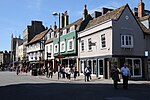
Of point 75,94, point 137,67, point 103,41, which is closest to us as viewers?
point 75,94

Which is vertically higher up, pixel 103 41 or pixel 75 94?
pixel 103 41

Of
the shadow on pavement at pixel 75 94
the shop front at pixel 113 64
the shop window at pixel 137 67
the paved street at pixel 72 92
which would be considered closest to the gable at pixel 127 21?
the shop front at pixel 113 64

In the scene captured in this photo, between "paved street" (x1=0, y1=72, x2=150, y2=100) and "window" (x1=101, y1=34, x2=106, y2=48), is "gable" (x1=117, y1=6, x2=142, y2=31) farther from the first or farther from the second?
"paved street" (x1=0, y1=72, x2=150, y2=100)

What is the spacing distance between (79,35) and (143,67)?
10654 mm

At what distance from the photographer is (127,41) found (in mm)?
29641

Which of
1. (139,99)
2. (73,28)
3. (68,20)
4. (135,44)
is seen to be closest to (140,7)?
(135,44)

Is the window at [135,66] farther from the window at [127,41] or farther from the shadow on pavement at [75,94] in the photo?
the shadow on pavement at [75,94]

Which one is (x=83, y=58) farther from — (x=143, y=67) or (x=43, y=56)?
(x=43, y=56)

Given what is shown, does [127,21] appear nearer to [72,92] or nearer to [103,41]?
[103,41]

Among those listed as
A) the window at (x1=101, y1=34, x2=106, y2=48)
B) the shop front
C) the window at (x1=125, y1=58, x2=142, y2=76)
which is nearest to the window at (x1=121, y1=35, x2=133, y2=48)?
the shop front

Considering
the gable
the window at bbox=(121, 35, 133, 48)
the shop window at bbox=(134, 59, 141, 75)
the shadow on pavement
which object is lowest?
the shadow on pavement

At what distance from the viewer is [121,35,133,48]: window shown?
29.2 m

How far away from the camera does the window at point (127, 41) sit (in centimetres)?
2918

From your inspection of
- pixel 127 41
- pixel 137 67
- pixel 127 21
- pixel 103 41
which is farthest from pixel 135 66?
pixel 127 21
